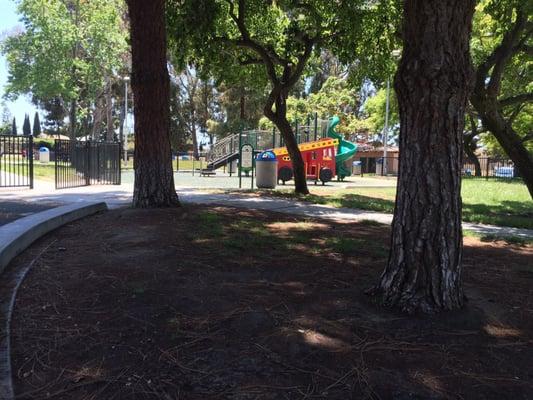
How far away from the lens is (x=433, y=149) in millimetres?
3967

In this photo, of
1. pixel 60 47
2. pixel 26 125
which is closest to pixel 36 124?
pixel 26 125

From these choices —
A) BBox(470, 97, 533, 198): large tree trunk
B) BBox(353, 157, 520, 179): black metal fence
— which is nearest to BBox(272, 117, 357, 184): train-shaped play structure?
BBox(470, 97, 533, 198): large tree trunk

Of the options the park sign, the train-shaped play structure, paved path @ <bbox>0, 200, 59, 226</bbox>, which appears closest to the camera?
paved path @ <bbox>0, 200, 59, 226</bbox>

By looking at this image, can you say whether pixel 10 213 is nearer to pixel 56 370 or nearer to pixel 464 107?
pixel 56 370

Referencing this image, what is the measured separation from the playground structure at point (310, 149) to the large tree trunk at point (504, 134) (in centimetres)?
1114

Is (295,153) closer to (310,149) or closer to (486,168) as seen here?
(310,149)

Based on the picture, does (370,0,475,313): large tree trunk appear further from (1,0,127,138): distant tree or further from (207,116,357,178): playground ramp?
(1,0,127,138): distant tree

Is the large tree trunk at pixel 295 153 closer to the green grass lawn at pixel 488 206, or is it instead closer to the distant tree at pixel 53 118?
the green grass lawn at pixel 488 206

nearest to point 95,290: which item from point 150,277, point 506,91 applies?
point 150,277

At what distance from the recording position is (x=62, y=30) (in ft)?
107

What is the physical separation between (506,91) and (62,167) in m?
23.0

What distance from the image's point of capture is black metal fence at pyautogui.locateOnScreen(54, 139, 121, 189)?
16656 mm

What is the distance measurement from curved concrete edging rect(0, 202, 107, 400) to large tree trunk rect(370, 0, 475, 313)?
2.81 metres

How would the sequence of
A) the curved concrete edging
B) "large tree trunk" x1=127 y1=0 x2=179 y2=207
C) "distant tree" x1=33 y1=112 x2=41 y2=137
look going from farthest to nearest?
"distant tree" x1=33 y1=112 x2=41 y2=137
"large tree trunk" x1=127 y1=0 x2=179 y2=207
the curved concrete edging
